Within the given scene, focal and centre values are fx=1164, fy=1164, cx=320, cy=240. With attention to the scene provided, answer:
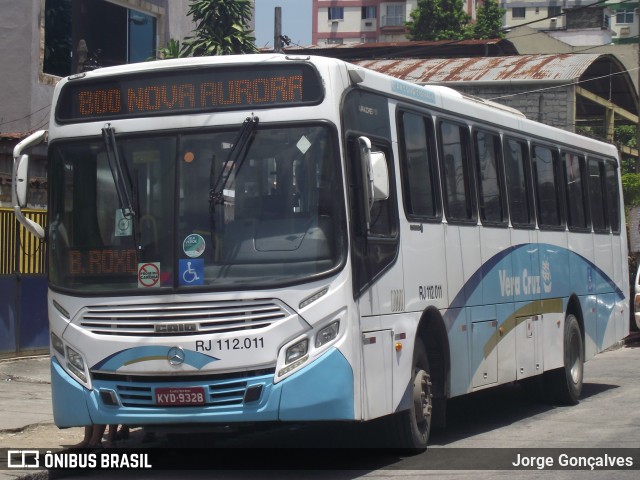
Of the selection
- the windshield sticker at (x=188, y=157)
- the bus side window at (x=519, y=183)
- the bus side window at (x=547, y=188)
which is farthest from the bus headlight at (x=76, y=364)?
the bus side window at (x=547, y=188)

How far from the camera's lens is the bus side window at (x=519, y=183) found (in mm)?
12867

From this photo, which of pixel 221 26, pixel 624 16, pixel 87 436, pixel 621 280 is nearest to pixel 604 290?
pixel 621 280

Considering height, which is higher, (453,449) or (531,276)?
(531,276)

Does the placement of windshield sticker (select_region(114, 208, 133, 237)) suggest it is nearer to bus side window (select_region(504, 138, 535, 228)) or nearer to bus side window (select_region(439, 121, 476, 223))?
bus side window (select_region(439, 121, 476, 223))

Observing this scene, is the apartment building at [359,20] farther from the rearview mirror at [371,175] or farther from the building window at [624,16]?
the rearview mirror at [371,175]

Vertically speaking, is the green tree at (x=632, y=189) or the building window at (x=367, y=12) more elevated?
the building window at (x=367, y=12)

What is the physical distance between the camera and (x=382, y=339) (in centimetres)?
931

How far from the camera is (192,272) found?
870cm

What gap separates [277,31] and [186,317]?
18.4 m

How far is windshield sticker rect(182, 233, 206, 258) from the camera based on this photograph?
8.73 meters

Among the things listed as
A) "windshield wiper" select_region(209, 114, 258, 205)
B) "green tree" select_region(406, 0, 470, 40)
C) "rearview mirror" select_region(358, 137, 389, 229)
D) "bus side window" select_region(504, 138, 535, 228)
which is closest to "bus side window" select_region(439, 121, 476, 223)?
"bus side window" select_region(504, 138, 535, 228)

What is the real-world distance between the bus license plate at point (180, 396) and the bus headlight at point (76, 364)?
2.27 feet

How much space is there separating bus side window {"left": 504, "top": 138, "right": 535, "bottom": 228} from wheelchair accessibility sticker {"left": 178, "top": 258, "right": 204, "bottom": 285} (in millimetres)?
5085

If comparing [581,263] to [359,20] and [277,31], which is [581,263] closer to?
[277,31]
